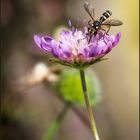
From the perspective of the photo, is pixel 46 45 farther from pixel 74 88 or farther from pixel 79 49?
pixel 74 88

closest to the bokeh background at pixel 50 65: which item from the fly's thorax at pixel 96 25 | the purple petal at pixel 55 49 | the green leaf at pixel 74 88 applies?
the green leaf at pixel 74 88

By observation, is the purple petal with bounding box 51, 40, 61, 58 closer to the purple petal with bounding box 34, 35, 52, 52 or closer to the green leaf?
the purple petal with bounding box 34, 35, 52, 52

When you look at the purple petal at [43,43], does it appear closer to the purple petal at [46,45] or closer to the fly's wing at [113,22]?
the purple petal at [46,45]

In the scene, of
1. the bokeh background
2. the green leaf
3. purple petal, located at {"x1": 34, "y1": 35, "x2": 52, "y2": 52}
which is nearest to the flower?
purple petal, located at {"x1": 34, "y1": 35, "x2": 52, "y2": 52}

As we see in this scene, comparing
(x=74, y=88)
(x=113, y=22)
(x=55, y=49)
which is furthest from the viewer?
(x=74, y=88)

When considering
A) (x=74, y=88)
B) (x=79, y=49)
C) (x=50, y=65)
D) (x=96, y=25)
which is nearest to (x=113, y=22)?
(x=96, y=25)

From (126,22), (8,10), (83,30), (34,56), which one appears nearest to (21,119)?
(34,56)
